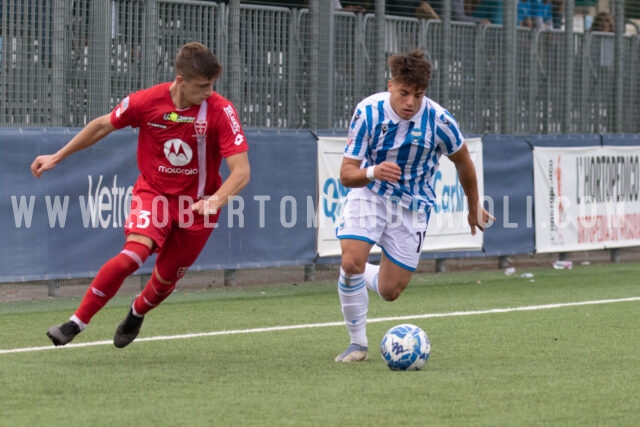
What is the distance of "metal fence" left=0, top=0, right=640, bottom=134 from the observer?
13.1 metres

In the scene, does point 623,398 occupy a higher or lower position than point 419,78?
lower

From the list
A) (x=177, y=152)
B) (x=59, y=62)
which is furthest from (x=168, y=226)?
(x=59, y=62)

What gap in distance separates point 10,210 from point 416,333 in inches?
215

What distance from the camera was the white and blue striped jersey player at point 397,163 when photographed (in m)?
8.26

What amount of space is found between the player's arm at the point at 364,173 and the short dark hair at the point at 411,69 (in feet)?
1.90

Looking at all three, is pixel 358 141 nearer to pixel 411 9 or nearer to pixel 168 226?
pixel 168 226

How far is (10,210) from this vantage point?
12.1 metres

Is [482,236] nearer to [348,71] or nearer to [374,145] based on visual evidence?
[348,71]

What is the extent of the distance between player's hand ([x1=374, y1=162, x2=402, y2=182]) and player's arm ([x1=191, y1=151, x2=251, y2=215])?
0.79 meters

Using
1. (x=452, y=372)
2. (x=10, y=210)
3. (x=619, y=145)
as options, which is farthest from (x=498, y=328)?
(x=619, y=145)

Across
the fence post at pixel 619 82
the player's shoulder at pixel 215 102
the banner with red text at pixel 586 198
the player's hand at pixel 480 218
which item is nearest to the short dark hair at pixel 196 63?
the player's shoulder at pixel 215 102

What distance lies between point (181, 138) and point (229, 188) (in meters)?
0.51

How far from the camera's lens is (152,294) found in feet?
27.6

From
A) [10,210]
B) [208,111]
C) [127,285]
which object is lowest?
[127,285]
